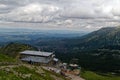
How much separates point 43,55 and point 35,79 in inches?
2467

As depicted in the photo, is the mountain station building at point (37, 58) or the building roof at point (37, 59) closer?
the mountain station building at point (37, 58)

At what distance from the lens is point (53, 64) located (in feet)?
410

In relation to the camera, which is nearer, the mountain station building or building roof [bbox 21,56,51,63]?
the mountain station building

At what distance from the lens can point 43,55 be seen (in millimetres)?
113812

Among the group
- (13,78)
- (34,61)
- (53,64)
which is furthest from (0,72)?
(53,64)

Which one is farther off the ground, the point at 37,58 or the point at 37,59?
the point at 37,58

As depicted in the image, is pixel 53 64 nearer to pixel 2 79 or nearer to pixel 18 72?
pixel 18 72

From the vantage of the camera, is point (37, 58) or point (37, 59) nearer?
point (37, 59)

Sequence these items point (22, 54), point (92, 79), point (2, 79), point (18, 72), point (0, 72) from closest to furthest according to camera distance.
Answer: point (2, 79) → point (0, 72) → point (18, 72) → point (92, 79) → point (22, 54)

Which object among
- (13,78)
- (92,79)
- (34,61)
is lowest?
(92,79)

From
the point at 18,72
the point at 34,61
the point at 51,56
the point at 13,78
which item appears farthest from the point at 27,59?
the point at 13,78

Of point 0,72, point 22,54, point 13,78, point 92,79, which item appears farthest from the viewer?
point 22,54

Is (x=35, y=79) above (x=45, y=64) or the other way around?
above

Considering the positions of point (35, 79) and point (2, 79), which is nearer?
point (2, 79)
